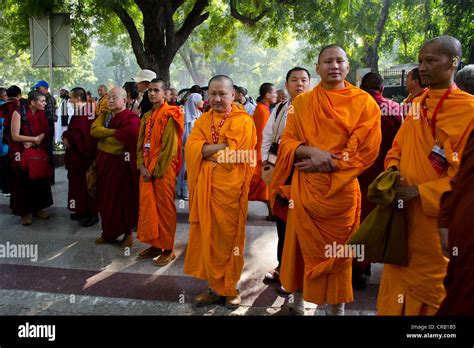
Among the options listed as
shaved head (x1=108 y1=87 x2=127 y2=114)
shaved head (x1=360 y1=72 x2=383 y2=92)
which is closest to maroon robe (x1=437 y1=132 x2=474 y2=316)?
shaved head (x1=360 y1=72 x2=383 y2=92)

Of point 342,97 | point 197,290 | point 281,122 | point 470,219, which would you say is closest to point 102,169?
point 197,290

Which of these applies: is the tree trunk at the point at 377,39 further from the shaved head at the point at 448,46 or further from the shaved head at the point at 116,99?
the shaved head at the point at 448,46

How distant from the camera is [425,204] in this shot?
2441 mm

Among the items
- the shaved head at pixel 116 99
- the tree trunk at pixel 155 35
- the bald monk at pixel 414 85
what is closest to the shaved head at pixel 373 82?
the bald monk at pixel 414 85

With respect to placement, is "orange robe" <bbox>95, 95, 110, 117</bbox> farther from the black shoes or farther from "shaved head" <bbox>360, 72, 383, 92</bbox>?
"shaved head" <bbox>360, 72, 383, 92</bbox>

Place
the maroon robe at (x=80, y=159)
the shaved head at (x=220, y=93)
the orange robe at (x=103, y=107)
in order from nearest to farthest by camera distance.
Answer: the shaved head at (x=220, y=93) → the orange robe at (x=103, y=107) → the maroon robe at (x=80, y=159)

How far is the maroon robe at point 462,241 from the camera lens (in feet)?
6.00

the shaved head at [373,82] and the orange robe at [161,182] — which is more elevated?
the shaved head at [373,82]

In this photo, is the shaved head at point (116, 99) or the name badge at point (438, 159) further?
the shaved head at point (116, 99)

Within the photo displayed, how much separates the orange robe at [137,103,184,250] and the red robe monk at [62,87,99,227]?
1.59 metres

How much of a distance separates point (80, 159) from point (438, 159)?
4977 mm

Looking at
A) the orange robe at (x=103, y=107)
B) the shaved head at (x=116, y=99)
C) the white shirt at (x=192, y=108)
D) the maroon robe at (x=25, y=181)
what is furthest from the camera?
the white shirt at (x=192, y=108)

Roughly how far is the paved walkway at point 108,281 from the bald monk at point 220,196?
304 mm
